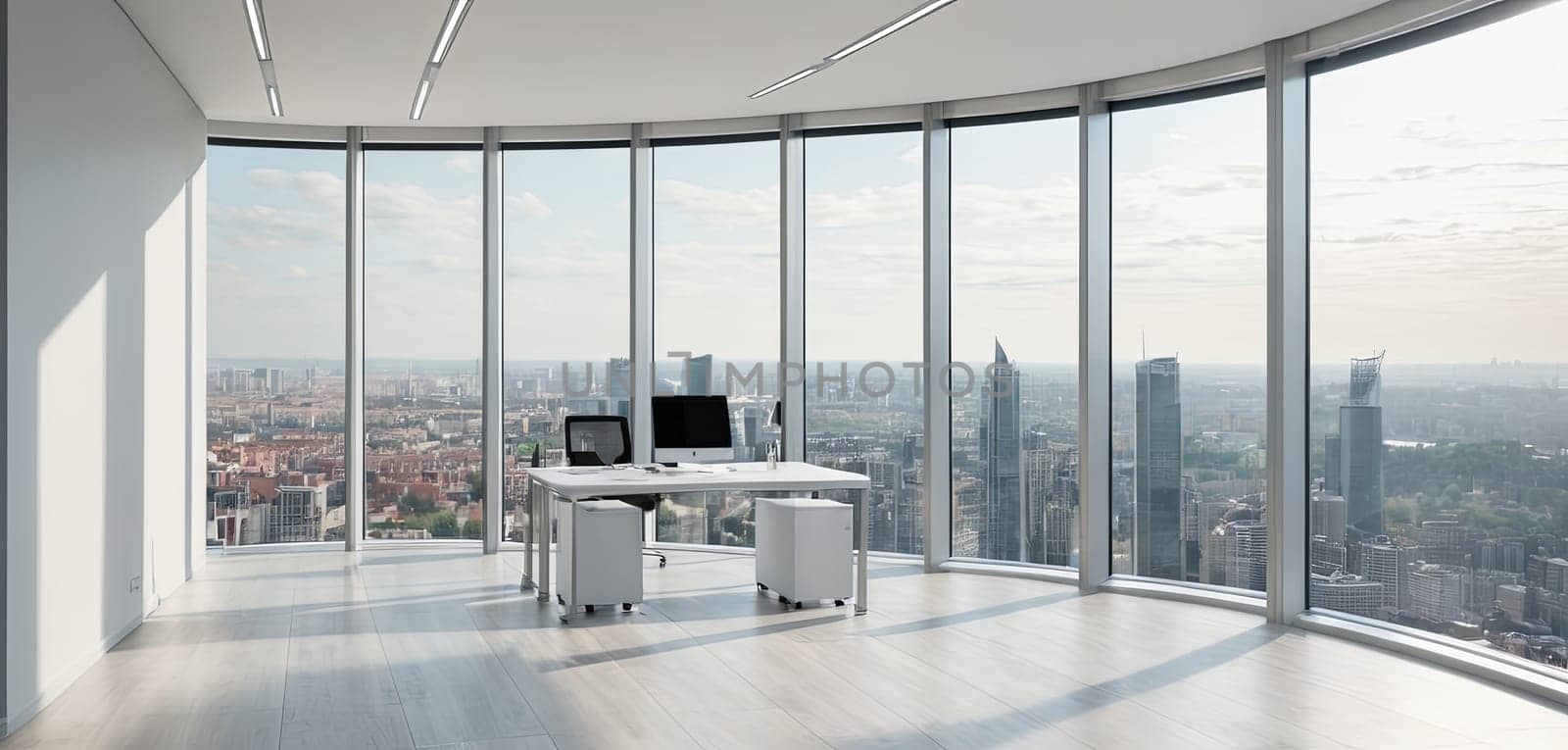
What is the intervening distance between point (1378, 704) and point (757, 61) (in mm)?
4794

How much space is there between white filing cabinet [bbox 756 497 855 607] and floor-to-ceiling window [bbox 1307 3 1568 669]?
8.96ft

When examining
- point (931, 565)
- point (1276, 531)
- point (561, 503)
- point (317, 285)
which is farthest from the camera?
point (317, 285)

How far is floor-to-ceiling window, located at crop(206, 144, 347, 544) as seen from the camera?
9.28m

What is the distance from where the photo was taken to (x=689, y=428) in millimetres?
7949

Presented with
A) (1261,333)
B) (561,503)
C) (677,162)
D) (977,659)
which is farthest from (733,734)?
(677,162)

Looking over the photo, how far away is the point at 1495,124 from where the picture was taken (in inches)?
230

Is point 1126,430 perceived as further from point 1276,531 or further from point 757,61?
point 757,61

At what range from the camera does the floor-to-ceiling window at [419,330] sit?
379 inches

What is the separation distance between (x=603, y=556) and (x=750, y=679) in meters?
1.86

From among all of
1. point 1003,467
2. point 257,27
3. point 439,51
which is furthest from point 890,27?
point 1003,467

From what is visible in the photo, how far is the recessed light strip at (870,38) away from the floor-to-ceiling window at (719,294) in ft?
4.91

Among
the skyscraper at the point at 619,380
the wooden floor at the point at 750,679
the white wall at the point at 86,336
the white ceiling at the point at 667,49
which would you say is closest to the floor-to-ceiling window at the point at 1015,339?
the white ceiling at the point at 667,49

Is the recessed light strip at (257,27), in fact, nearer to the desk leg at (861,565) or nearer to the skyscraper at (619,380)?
the skyscraper at (619,380)

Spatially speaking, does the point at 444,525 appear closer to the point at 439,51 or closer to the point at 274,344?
the point at 274,344
